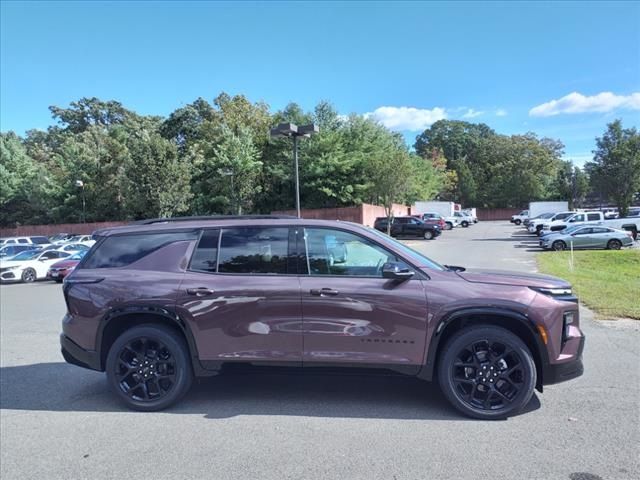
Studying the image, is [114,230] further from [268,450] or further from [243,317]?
[268,450]

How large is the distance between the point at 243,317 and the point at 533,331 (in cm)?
259

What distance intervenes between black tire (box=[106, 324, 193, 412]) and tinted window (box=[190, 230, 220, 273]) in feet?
2.29

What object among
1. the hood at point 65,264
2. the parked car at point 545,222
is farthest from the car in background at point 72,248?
the parked car at point 545,222

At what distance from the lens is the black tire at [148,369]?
175 inches

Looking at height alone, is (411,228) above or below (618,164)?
below

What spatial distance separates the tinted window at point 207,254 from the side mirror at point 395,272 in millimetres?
1645

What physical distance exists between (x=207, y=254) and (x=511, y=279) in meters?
2.92

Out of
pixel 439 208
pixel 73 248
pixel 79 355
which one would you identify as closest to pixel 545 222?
pixel 439 208

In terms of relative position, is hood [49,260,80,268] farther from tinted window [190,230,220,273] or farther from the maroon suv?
tinted window [190,230,220,273]

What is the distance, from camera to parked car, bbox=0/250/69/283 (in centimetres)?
1862

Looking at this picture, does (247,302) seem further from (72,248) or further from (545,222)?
(545,222)

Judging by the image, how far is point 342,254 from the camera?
14.4ft

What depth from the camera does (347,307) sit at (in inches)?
163

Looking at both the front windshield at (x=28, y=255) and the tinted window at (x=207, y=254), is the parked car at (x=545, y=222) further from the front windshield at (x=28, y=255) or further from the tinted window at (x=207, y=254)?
the tinted window at (x=207, y=254)
